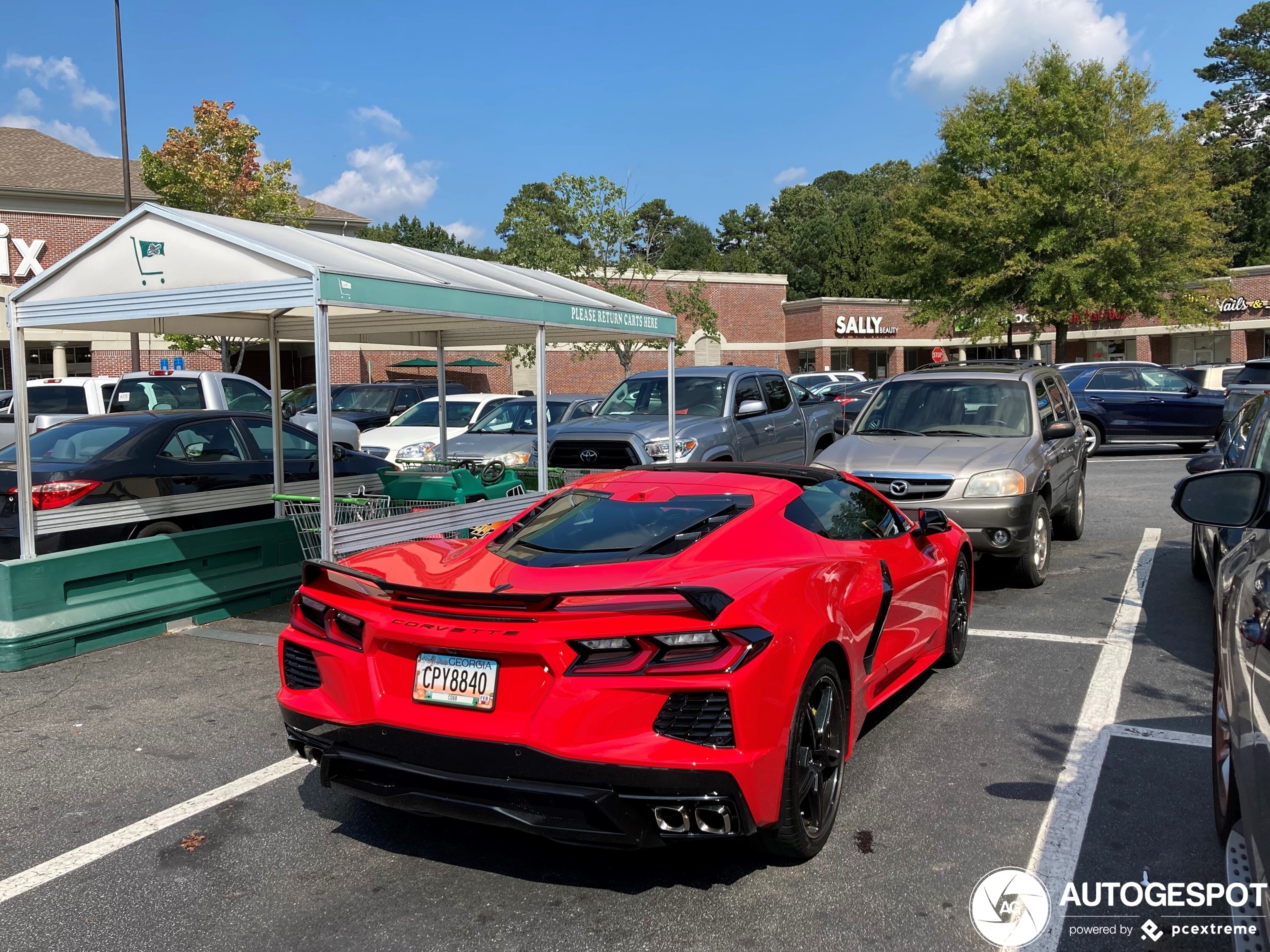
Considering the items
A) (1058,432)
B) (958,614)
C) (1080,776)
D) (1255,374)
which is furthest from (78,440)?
(1255,374)

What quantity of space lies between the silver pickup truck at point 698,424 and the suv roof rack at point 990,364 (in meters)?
1.85

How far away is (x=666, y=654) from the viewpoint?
3.49m

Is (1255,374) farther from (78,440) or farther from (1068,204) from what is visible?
(78,440)

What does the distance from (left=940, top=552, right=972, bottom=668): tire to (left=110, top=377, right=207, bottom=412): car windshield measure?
485 inches

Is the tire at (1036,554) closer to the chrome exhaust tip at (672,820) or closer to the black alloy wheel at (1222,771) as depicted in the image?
the black alloy wheel at (1222,771)

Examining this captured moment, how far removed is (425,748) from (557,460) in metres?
8.04

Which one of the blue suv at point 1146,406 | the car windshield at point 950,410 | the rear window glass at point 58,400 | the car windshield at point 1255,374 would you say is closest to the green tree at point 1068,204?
the blue suv at point 1146,406

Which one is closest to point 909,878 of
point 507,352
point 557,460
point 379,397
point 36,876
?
point 36,876

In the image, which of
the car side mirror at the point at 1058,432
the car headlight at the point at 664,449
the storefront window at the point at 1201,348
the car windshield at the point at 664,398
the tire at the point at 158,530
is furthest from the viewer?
Answer: the storefront window at the point at 1201,348

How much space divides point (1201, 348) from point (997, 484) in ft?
151

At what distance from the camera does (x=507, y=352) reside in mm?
31219

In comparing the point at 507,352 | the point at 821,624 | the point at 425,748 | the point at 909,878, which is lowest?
the point at 909,878

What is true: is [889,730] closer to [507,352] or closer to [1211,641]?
[1211,641]

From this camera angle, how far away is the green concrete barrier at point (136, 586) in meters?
6.98
